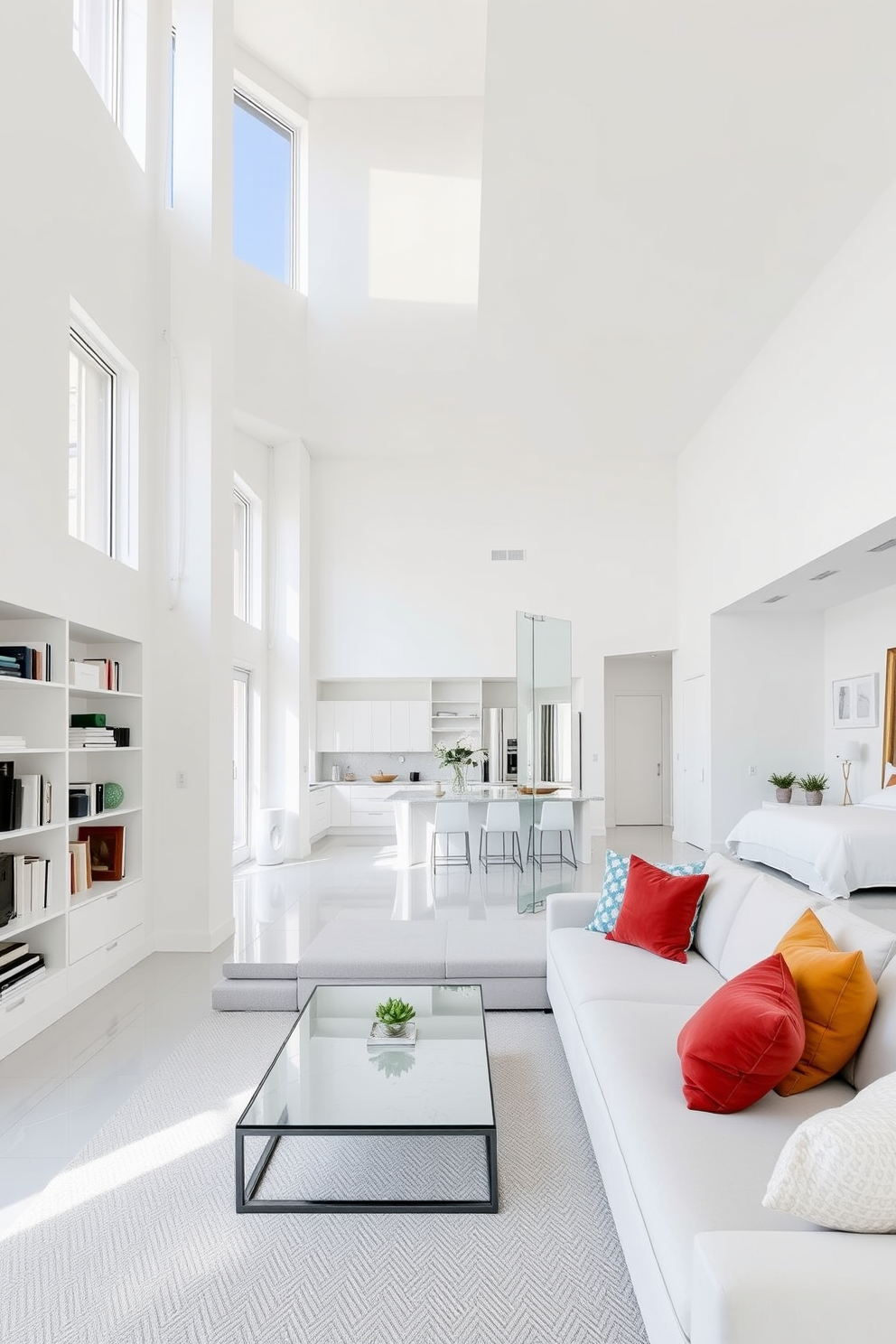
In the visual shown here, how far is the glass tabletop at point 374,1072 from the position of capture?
8.36 feet

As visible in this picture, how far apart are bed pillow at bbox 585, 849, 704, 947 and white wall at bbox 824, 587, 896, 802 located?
5.12 metres

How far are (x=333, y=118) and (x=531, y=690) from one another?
20.1 feet

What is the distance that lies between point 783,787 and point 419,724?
14.5 feet

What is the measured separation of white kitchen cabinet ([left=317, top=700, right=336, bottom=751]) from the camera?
1122 cm

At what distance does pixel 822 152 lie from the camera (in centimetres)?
A: 531

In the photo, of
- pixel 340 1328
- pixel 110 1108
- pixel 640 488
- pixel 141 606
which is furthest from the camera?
pixel 640 488

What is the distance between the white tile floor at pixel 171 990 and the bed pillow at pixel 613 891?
1699 mm

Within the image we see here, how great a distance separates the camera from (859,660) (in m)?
8.78

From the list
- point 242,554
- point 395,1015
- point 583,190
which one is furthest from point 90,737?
point 242,554

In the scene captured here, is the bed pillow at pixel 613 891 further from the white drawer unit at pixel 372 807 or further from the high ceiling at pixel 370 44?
the high ceiling at pixel 370 44

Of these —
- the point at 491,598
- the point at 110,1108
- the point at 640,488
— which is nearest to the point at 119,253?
the point at 110,1108

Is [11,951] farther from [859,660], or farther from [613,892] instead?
[859,660]

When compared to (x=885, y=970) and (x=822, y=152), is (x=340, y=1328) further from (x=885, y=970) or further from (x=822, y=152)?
(x=822, y=152)

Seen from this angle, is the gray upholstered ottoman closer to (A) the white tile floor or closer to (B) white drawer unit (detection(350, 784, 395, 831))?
(A) the white tile floor
